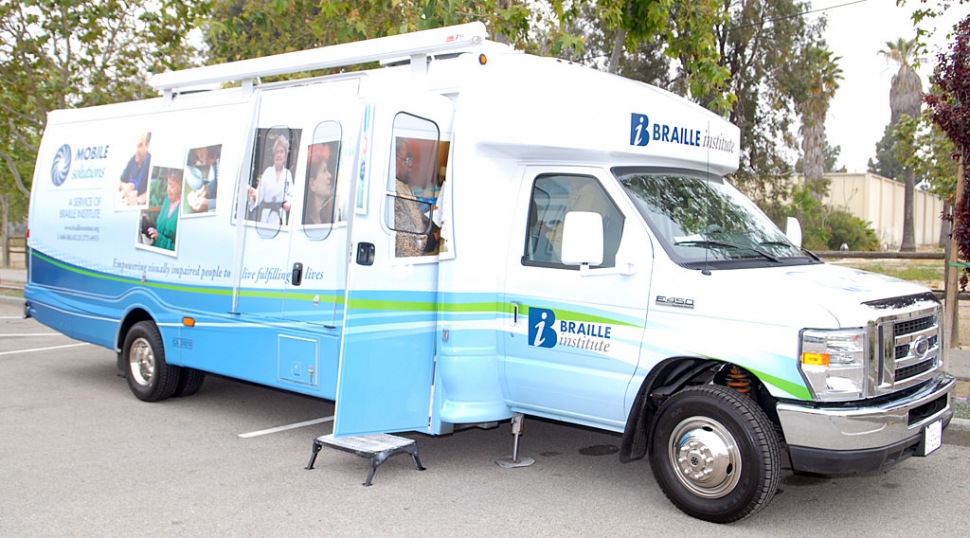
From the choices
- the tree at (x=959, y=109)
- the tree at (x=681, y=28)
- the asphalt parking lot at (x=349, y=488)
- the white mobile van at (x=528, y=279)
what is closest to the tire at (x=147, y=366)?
the asphalt parking lot at (x=349, y=488)

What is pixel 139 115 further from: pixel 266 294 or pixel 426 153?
pixel 426 153

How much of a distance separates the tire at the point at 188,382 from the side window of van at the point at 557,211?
4074 mm

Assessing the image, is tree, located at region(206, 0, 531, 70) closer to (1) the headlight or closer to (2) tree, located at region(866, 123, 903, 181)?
(1) the headlight

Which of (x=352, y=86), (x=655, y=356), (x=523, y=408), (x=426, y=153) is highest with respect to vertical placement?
(x=352, y=86)

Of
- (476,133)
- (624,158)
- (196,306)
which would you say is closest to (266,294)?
(196,306)

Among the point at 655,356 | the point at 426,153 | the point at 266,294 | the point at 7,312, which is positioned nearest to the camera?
the point at 655,356

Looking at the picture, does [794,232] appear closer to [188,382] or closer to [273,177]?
[273,177]

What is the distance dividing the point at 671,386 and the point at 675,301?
614 mm

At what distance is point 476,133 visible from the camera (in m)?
6.06

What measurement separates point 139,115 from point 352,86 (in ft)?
10.1

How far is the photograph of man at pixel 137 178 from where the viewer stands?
837 cm

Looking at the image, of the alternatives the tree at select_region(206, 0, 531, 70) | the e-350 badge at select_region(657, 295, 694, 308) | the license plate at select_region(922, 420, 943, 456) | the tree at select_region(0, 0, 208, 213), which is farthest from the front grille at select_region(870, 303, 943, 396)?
the tree at select_region(0, 0, 208, 213)

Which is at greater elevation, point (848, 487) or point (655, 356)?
point (655, 356)

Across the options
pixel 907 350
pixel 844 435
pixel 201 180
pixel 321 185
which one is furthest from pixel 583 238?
pixel 201 180
